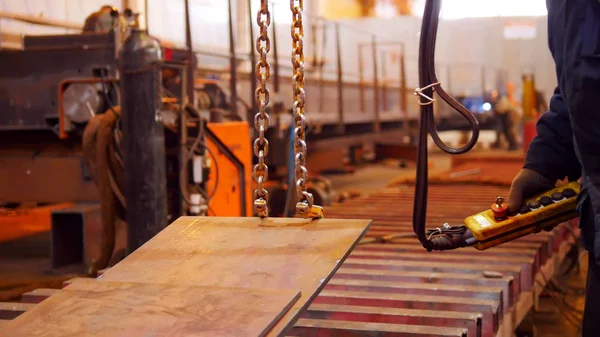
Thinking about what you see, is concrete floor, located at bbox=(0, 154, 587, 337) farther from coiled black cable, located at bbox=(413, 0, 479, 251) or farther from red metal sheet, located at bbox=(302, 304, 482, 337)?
coiled black cable, located at bbox=(413, 0, 479, 251)

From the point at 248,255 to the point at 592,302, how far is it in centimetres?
102

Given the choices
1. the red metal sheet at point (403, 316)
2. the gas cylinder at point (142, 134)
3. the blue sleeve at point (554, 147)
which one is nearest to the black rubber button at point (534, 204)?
the blue sleeve at point (554, 147)

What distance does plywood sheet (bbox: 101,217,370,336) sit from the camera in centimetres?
220

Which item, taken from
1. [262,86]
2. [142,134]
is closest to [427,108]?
[262,86]

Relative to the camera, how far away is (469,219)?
8.64ft

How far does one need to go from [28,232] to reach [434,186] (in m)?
3.84

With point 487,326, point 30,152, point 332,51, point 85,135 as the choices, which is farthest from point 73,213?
point 332,51

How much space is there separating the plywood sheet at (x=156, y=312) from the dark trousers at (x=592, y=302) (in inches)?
35.1

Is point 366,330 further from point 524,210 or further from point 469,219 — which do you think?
point 524,210

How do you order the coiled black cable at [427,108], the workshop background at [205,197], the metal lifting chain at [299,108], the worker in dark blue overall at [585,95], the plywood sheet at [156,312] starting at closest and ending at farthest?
the plywood sheet at [156,312] → the worker in dark blue overall at [585,95] → the coiled black cable at [427,108] → the metal lifting chain at [299,108] → the workshop background at [205,197]

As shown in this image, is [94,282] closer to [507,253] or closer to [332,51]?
[507,253]

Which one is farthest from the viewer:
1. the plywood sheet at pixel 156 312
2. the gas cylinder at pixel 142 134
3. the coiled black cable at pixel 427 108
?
the gas cylinder at pixel 142 134

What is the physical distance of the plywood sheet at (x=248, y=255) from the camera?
2.20 meters

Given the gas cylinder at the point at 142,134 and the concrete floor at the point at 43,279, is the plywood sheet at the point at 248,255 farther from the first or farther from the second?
the concrete floor at the point at 43,279
